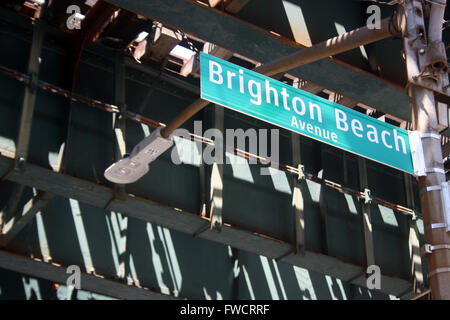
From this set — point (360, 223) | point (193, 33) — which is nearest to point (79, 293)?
point (360, 223)

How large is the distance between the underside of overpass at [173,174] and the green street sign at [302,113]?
8.21 ft

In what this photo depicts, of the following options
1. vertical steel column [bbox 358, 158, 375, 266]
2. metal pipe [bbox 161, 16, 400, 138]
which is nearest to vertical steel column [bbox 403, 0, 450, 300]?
metal pipe [bbox 161, 16, 400, 138]

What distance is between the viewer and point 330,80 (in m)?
11.4

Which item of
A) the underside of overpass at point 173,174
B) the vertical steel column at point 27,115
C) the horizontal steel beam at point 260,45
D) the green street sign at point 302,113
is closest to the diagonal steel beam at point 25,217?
the underside of overpass at point 173,174

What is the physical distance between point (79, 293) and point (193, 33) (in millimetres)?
7586

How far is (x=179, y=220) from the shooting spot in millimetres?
13477

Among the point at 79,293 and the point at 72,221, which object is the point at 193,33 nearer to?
the point at 72,221

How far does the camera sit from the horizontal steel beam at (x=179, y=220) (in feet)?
40.7

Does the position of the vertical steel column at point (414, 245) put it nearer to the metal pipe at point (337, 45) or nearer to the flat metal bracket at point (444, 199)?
the metal pipe at point (337, 45)

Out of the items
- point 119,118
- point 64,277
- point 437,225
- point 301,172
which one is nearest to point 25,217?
point 64,277

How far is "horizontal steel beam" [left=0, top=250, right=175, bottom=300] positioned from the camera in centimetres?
1374

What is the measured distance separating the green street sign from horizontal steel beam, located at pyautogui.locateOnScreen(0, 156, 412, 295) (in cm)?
529

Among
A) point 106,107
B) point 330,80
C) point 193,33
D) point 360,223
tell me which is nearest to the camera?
point 193,33

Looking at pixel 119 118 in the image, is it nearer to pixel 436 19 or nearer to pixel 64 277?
pixel 64 277
